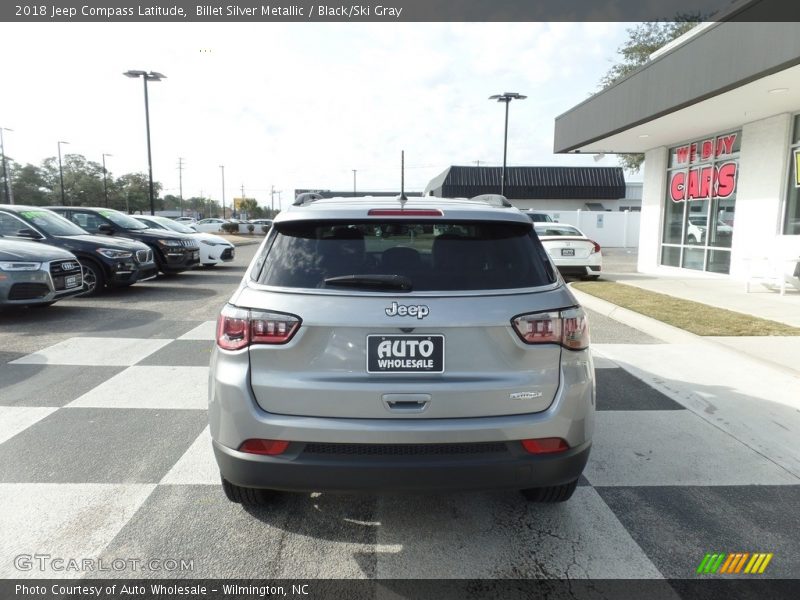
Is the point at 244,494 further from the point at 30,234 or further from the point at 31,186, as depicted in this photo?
the point at 31,186

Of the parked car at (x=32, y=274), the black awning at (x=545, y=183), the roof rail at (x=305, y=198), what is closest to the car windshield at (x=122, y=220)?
the parked car at (x=32, y=274)

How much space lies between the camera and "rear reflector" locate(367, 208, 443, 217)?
8.85 feet

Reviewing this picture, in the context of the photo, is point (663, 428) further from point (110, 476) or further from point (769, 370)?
point (110, 476)

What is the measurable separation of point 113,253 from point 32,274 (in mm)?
2617

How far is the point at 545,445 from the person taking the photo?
2512 millimetres

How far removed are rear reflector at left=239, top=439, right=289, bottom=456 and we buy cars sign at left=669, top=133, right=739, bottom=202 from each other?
575 inches

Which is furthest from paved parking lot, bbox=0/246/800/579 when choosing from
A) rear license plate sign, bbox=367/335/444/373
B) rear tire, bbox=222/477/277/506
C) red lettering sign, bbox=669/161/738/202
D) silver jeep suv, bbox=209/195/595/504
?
red lettering sign, bbox=669/161/738/202

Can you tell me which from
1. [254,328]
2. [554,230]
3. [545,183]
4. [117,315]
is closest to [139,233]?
[117,315]

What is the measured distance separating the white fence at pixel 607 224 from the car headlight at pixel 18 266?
94.9 ft

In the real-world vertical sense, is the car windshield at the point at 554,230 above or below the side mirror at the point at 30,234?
above

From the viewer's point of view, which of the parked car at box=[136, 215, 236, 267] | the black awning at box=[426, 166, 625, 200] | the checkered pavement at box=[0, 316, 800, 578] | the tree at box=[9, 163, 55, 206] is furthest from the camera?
the tree at box=[9, 163, 55, 206]

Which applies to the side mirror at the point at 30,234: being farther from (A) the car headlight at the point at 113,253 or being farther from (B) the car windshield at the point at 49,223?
(A) the car headlight at the point at 113,253

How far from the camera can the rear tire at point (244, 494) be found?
9.39 feet

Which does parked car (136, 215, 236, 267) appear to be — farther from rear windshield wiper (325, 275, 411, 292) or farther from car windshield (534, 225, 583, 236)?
rear windshield wiper (325, 275, 411, 292)
